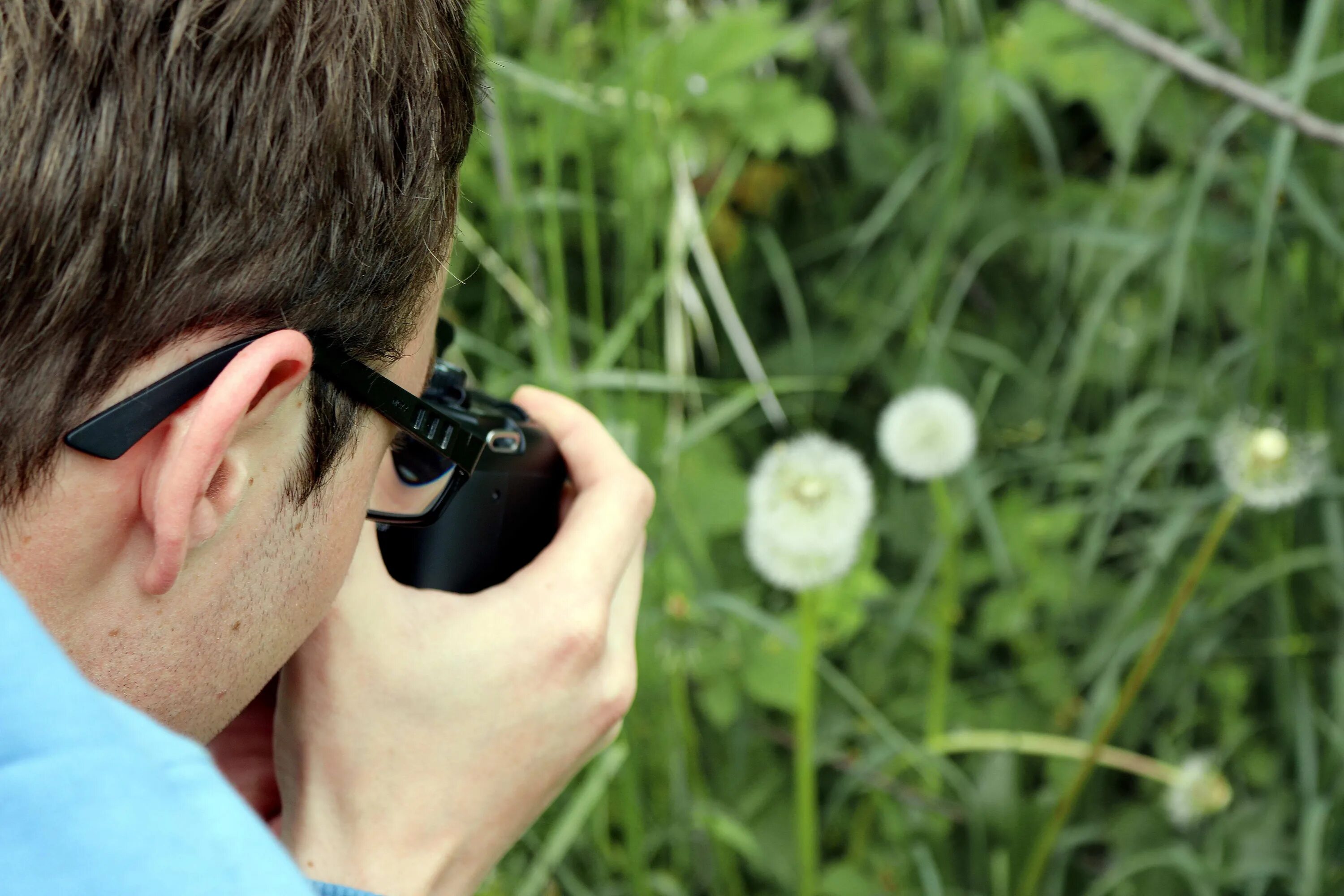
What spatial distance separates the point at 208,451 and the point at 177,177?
122mm

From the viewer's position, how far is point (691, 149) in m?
1.47

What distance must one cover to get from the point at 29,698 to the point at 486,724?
1.56 ft

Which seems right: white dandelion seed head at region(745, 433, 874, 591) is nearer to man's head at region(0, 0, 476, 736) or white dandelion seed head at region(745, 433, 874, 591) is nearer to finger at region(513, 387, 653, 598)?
finger at region(513, 387, 653, 598)

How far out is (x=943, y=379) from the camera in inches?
65.3

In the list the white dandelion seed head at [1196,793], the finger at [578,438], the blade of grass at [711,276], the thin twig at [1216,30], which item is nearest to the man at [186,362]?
the finger at [578,438]

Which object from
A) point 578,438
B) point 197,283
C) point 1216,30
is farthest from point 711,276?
point 197,283

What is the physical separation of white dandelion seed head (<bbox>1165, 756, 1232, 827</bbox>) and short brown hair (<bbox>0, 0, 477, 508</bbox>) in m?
1.18

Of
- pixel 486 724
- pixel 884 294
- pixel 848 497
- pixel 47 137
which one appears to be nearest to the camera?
pixel 47 137

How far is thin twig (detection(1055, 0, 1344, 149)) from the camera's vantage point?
3.92ft

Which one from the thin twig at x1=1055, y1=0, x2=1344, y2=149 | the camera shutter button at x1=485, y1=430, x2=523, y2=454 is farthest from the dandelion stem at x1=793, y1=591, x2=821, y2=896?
the thin twig at x1=1055, y1=0, x2=1344, y2=149

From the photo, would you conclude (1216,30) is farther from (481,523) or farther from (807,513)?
(481,523)

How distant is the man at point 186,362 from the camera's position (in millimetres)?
317

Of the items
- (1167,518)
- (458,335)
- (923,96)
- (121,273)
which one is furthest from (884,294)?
(121,273)

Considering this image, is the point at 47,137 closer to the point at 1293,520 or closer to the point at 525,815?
the point at 525,815
